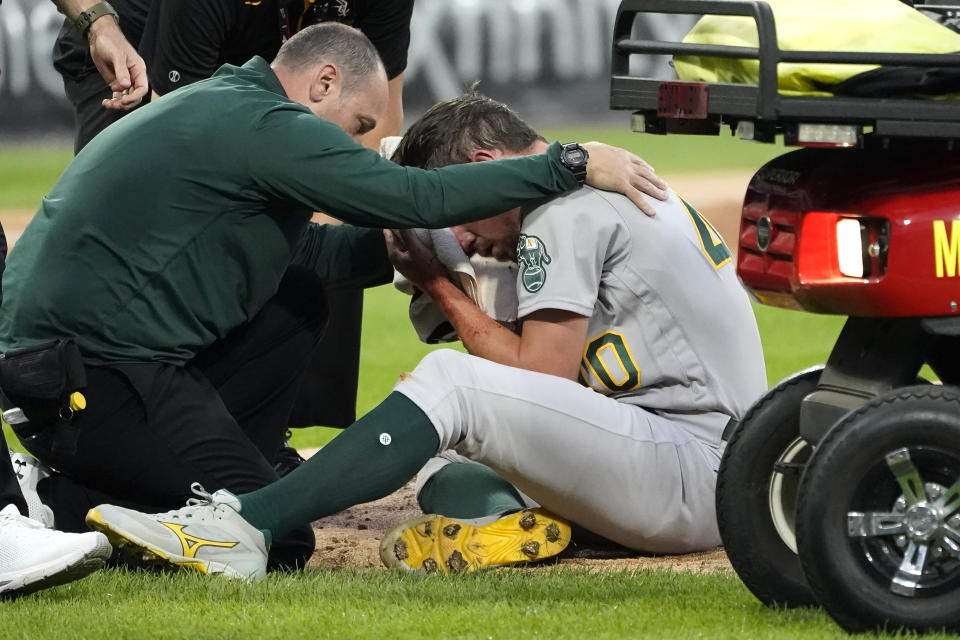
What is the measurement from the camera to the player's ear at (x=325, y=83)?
4.00 meters

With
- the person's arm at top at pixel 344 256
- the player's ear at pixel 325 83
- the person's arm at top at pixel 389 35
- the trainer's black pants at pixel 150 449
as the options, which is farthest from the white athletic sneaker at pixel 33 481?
the person's arm at top at pixel 389 35

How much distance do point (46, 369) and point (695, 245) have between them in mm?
1577

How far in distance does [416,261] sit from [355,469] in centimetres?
80

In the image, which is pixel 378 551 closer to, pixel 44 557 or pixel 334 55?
pixel 44 557

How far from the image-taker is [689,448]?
373cm

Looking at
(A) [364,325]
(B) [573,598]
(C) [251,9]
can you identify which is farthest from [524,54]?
(B) [573,598]

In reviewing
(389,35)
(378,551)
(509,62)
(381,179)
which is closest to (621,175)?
(381,179)

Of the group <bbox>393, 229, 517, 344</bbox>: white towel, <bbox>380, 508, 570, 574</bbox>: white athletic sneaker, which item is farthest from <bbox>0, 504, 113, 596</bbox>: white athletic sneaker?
<bbox>393, 229, 517, 344</bbox>: white towel

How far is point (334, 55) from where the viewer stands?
4.01 m

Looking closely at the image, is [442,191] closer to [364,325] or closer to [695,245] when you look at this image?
[695,245]

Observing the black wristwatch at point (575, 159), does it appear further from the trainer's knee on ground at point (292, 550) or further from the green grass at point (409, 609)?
the trainer's knee on ground at point (292, 550)

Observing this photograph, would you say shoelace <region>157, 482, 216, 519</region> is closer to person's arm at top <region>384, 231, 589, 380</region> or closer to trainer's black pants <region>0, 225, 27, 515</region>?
trainer's black pants <region>0, 225, 27, 515</region>

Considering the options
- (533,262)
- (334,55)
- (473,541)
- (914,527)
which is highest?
(334,55)

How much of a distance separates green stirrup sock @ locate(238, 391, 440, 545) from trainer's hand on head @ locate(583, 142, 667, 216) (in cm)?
75
